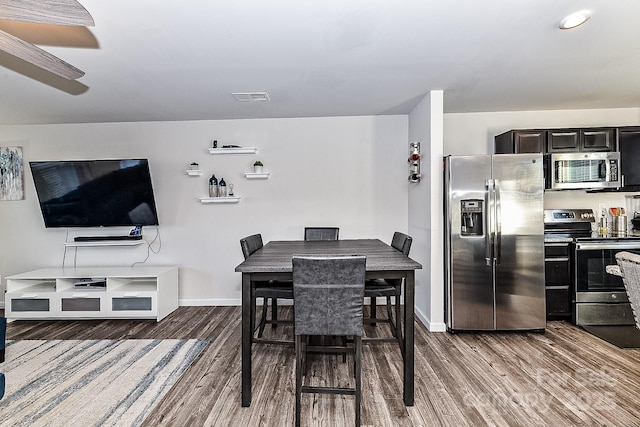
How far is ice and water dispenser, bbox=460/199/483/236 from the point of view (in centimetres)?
320

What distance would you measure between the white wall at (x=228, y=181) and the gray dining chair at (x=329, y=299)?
7.83ft

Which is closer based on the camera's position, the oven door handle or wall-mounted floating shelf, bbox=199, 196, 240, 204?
the oven door handle

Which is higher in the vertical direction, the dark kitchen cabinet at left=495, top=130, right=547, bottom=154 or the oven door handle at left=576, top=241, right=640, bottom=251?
the dark kitchen cabinet at left=495, top=130, right=547, bottom=154

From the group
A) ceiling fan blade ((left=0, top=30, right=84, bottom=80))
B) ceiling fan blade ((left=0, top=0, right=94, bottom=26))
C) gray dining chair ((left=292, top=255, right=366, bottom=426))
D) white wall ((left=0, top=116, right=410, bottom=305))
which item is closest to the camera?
ceiling fan blade ((left=0, top=0, right=94, bottom=26))

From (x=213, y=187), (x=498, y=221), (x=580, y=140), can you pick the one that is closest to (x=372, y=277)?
(x=498, y=221)

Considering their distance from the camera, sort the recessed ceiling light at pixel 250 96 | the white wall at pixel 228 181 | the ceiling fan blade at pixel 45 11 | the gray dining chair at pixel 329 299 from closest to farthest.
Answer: the ceiling fan blade at pixel 45 11
the gray dining chair at pixel 329 299
the recessed ceiling light at pixel 250 96
the white wall at pixel 228 181

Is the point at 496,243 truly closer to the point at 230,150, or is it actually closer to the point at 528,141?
the point at 528,141

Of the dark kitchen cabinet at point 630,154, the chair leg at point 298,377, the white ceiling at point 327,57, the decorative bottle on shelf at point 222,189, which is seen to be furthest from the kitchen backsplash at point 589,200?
the decorative bottle on shelf at point 222,189

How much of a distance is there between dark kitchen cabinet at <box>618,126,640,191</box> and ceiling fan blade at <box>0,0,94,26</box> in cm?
502

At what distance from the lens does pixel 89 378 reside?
2461mm

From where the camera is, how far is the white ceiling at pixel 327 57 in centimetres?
194

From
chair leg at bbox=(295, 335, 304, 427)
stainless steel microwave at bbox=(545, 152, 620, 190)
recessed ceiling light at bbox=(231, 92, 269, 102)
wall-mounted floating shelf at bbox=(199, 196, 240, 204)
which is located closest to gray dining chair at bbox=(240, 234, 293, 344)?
chair leg at bbox=(295, 335, 304, 427)

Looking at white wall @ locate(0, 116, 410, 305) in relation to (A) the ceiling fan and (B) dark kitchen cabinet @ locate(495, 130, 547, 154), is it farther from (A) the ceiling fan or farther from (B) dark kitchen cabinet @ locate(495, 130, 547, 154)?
(A) the ceiling fan

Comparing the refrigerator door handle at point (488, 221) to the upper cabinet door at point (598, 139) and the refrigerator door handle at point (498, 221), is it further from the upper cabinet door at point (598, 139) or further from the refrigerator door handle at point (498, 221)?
the upper cabinet door at point (598, 139)
